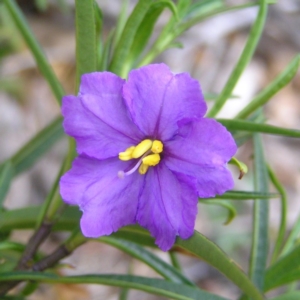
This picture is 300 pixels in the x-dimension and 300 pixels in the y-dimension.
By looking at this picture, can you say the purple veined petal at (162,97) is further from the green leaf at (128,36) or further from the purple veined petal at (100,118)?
the green leaf at (128,36)

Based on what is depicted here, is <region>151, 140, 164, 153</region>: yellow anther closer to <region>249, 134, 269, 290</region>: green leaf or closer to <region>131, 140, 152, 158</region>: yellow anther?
<region>131, 140, 152, 158</region>: yellow anther

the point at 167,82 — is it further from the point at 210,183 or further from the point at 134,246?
the point at 134,246

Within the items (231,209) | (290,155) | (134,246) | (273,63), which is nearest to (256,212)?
(231,209)

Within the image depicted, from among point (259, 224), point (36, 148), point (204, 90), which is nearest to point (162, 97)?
point (259, 224)

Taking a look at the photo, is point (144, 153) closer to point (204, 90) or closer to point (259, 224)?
point (259, 224)

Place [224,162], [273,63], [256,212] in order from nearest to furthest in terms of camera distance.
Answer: [224,162] → [256,212] → [273,63]

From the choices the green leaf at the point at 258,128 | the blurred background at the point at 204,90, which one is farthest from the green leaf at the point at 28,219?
the blurred background at the point at 204,90
